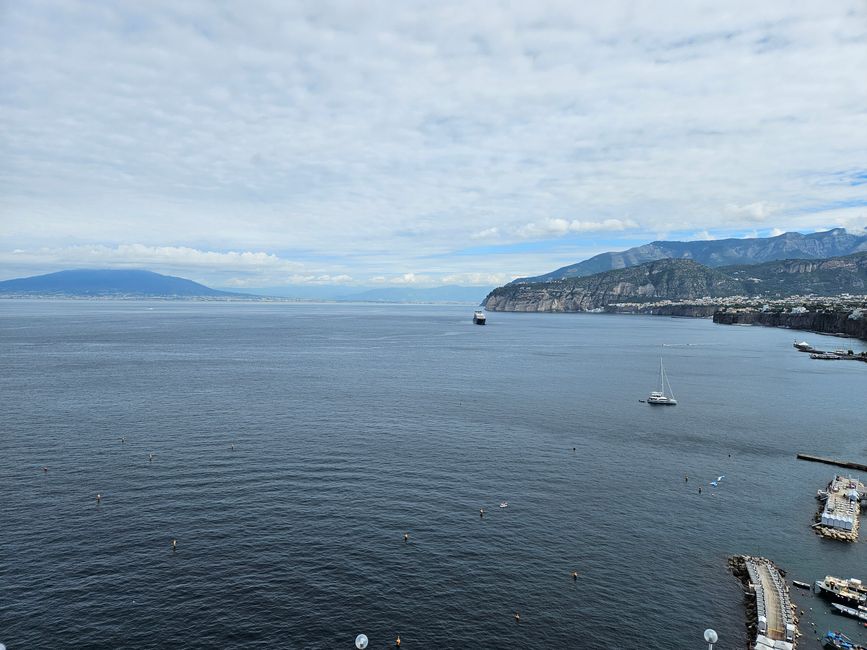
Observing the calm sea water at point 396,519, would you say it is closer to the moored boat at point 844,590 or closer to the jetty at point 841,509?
the jetty at point 841,509

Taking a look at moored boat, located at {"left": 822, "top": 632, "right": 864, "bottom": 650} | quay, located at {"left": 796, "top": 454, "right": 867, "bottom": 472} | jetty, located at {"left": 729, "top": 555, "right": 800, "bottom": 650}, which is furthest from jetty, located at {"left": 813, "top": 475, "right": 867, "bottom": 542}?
moored boat, located at {"left": 822, "top": 632, "right": 864, "bottom": 650}

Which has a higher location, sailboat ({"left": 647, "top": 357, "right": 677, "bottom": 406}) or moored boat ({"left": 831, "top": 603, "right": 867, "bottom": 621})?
sailboat ({"left": 647, "top": 357, "right": 677, "bottom": 406})

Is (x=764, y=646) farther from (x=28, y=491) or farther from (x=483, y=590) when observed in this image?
(x=28, y=491)

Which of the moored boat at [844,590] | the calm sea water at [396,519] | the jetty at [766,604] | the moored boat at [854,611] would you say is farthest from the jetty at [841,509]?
the moored boat at [854,611]

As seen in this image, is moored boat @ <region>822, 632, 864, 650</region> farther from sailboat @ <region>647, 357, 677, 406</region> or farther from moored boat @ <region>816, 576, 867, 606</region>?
sailboat @ <region>647, 357, 677, 406</region>

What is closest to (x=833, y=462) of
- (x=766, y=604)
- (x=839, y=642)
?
(x=766, y=604)
